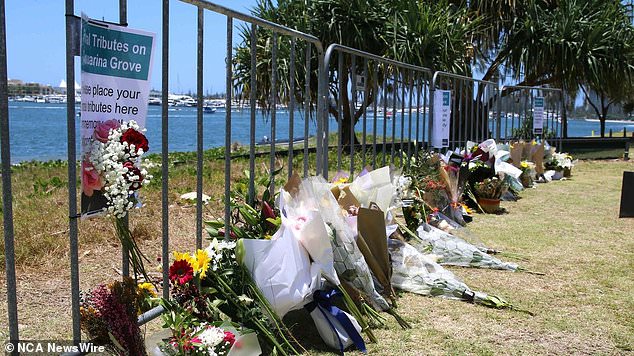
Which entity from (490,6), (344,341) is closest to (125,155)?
(344,341)

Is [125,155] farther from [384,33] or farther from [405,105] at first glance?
[384,33]

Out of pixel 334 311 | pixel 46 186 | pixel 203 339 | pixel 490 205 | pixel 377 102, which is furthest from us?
pixel 490 205

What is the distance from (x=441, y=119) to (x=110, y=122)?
5272 mm

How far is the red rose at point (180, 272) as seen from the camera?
2.78m

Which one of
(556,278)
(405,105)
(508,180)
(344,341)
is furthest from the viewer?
(508,180)

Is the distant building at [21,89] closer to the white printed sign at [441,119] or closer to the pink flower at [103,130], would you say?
the pink flower at [103,130]

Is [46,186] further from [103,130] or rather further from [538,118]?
[538,118]

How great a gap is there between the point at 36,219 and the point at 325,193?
289 cm

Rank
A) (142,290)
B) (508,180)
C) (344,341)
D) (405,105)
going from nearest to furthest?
(142,290)
(344,341)
(405,105)
(508,180)

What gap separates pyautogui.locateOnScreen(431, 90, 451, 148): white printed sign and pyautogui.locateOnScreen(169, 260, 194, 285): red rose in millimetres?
4887

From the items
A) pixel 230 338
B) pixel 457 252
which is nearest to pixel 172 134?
pixel 457 252

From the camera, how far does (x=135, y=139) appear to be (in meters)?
2.44

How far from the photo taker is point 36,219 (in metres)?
5.06

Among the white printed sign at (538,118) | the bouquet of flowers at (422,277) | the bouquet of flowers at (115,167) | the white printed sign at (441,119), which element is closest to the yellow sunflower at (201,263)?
the bouquet of flowers at (115,167)
